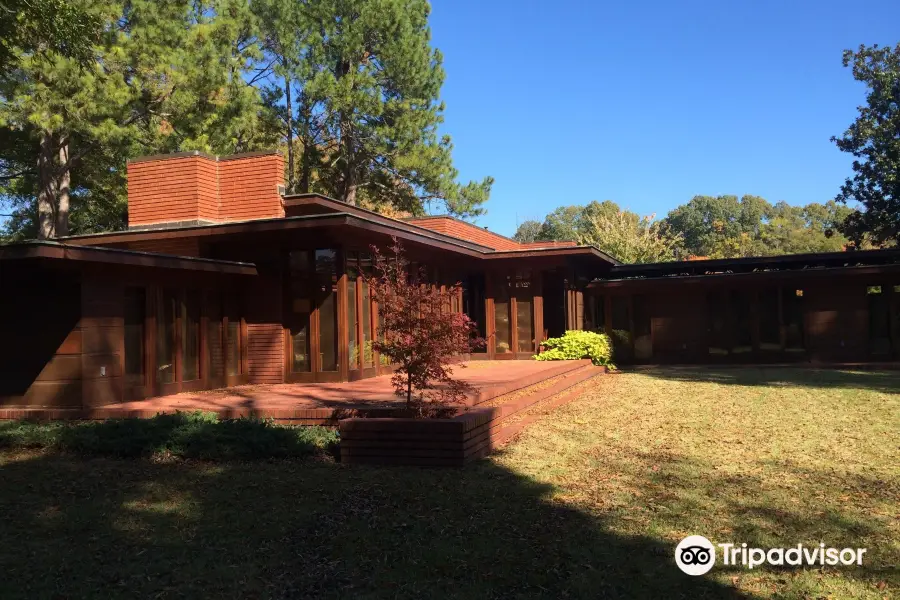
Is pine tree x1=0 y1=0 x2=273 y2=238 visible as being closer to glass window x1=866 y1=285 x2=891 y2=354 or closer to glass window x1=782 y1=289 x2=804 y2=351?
glass window x1=782 y1=289 x2=804 y2=351

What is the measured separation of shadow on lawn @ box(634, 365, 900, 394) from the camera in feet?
44.4

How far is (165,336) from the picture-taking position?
10.8 m

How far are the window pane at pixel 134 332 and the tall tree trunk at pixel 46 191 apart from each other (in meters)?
14.2

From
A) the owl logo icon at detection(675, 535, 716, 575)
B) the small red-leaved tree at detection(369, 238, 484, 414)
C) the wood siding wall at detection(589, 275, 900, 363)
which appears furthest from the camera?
the wood siding wall at detection(589, 275, 900, 363)

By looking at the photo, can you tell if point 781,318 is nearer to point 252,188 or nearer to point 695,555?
point 252,188

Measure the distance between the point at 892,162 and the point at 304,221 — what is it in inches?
908

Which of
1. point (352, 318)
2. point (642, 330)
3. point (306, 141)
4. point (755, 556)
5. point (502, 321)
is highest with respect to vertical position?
point (306, 141)

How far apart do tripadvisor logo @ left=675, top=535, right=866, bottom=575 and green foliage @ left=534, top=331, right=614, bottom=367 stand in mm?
12825

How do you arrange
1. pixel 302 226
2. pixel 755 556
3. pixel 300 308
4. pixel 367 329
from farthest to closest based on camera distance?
1. pixel 367 329
2. pixel 300 308
3. pixel 302 226
4. pixel 755 556

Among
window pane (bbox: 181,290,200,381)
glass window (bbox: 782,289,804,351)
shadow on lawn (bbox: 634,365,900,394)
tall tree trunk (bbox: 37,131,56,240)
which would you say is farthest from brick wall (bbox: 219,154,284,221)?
glass window (bbox: 782,289,804,351)

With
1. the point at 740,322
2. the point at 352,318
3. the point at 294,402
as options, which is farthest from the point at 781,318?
the point at 294,402

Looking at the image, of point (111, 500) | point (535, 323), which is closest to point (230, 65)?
point (535, 323)

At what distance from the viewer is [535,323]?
60.0 feet

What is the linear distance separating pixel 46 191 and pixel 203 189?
11745mm
